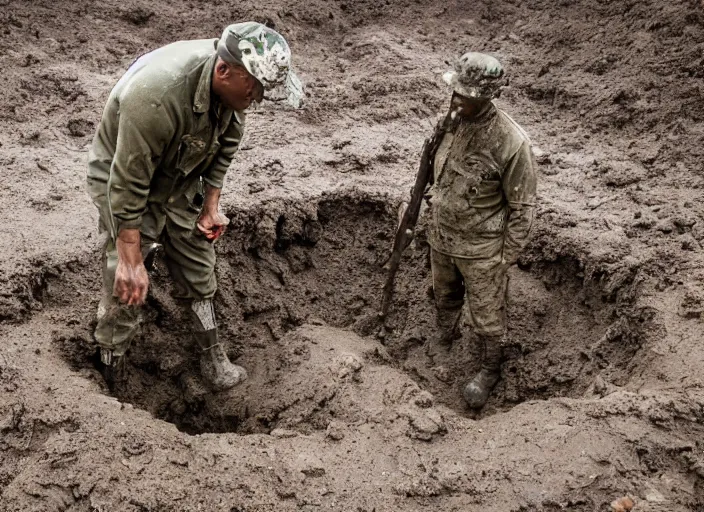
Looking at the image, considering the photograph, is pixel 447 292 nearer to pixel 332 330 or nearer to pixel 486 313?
pixel 486 313

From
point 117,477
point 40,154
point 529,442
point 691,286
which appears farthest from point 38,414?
point 691,286

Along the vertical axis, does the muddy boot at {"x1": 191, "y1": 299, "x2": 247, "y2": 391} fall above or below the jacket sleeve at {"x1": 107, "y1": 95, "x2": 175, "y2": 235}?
below

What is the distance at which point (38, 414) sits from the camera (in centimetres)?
350

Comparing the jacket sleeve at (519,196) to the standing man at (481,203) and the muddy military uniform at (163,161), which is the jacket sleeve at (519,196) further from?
the muddy military uniform at (163,161)

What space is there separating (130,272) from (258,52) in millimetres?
1163

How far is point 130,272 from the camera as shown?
349 cm

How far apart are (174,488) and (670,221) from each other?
139 inches

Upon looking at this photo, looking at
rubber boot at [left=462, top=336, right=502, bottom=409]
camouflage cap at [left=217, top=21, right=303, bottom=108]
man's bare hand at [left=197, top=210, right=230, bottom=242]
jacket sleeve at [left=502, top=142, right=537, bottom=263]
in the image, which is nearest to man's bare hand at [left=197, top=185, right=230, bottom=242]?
man's bare hand at [left=197, top=210, right=230, bottom=242]

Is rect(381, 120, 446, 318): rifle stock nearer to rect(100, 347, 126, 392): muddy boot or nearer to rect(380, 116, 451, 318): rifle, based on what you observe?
rect(380, 116, 451, 318): rifle

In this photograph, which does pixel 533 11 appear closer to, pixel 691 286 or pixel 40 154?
pixel 691 286

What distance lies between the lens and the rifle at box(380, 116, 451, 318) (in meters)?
4.04

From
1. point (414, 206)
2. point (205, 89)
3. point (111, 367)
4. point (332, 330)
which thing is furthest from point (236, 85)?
point (332, 330)

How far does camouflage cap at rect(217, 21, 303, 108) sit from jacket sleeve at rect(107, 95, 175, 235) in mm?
380

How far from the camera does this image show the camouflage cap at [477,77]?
11.6 ft
